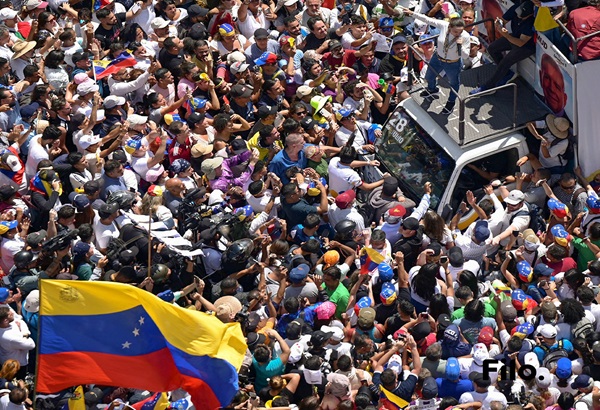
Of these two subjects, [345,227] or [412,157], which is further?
[412,157]

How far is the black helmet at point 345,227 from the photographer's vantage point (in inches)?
663

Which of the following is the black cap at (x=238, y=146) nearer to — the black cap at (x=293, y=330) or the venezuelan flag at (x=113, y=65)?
the venezuelan flag at (x=113, y=65)

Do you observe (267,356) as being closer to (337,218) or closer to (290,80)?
(337,218)

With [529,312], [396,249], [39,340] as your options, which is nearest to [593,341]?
[529,312]

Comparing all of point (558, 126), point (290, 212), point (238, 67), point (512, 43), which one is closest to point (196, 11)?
point (238, 67)

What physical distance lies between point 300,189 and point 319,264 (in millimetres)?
1206

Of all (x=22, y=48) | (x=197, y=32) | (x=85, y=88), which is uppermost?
(x=22, y=48)

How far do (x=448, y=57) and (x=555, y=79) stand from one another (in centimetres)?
138

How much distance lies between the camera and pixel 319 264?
16.5 meters

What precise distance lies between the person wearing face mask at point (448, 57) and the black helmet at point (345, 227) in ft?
6.17

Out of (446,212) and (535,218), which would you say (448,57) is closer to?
(446,212)

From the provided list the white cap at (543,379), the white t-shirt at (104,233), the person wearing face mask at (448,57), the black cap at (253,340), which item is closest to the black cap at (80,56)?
the white t-shirt at (104,233)

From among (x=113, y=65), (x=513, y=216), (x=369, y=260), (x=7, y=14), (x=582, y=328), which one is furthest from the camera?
(x=7, y=14)

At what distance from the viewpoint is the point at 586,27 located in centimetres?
1638
